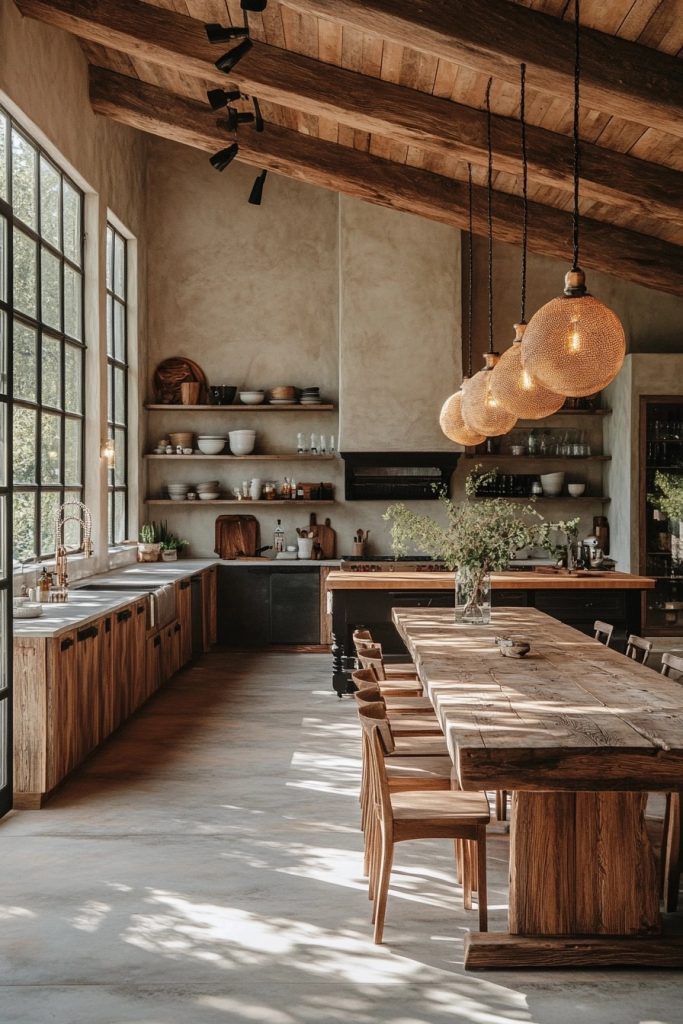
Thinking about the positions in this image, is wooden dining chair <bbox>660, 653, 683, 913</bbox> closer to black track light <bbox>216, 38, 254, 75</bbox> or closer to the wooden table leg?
the wooden table leg

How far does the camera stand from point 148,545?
971 cm

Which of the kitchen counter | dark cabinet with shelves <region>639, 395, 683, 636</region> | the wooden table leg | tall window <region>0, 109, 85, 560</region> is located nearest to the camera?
the wooden table leg

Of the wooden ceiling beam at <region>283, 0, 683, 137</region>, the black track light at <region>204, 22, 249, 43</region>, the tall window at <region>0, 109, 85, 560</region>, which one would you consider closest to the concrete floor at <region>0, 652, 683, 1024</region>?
the tall window at <region>0, 109, 85, 560</region>

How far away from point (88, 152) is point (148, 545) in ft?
12.0

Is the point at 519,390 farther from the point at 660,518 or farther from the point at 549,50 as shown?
the point at 660,518

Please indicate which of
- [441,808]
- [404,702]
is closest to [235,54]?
[404,702]

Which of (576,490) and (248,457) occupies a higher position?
(248,457)

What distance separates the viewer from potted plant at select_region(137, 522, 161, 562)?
9.71 meters

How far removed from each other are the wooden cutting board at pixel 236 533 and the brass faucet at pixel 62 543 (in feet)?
8.50

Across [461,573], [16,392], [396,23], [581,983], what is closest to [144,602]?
[16,392]

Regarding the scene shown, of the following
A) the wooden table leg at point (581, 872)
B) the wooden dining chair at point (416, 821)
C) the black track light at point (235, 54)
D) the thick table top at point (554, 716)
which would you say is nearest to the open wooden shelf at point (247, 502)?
the black track light at point (235, 54)

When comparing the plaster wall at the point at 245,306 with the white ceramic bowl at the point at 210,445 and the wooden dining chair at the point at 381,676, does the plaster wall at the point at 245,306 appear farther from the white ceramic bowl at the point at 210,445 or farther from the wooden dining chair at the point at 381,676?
the wooden dining chair at the point at 381,676

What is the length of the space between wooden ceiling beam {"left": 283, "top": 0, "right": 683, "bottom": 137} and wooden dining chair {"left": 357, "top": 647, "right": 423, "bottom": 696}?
3.02 meters

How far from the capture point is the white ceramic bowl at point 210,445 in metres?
10.3
